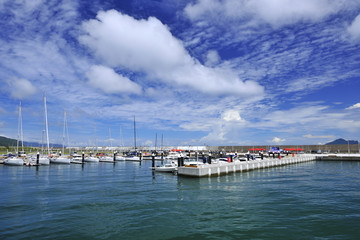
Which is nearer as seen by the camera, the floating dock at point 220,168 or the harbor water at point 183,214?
the harbor water at point 183,214

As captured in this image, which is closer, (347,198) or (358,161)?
(347,198)

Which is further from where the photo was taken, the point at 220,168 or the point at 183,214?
the point at 220,168

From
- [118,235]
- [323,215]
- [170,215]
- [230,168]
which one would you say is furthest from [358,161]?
[118,235]

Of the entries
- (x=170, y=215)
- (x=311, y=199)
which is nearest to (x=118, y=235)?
(x=170, y=215)

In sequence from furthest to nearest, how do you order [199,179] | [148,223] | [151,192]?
[199,179] < [151,192] < [148,223]

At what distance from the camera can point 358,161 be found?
84.6 metres

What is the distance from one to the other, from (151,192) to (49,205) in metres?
11.2

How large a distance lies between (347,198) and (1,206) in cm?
3454

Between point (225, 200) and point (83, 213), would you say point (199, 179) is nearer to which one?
point (225, 200)

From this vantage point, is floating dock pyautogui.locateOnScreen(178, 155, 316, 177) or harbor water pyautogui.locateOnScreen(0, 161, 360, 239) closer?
harbor water pyautogui.locateOnScreen(0, 161, 360, 239)

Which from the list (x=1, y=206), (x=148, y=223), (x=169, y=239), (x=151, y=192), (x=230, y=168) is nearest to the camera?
(x=169, y=239)

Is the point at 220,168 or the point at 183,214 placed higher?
the point at 220,168

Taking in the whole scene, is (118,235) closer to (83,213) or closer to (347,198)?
(83,213)

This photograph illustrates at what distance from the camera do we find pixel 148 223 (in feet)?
56.5
